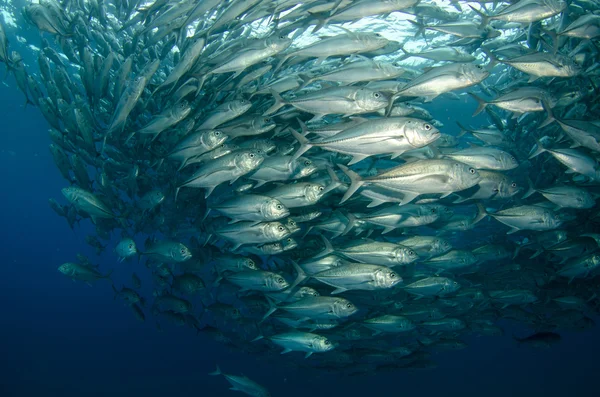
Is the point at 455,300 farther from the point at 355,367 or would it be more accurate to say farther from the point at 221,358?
the point at 221,358

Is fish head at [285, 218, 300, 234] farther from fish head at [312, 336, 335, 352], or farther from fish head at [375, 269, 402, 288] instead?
fish head at [312, 336, 335, 352]

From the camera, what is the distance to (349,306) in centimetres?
568

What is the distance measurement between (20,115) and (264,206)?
88.5ft

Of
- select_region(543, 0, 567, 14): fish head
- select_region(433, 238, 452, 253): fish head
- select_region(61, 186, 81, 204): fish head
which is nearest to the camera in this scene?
select_region(543, 0, 567, 14): fish head

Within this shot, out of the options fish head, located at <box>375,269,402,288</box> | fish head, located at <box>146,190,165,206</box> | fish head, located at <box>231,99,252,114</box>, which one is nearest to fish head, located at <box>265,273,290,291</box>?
fish head, located at <box>375,269,402,288</box>

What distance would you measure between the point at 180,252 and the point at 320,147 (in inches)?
139

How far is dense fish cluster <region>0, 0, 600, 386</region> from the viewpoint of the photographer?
14.0 feet

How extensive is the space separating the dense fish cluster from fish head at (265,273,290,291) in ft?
0.09

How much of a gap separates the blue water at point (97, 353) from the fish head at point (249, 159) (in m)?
11.9

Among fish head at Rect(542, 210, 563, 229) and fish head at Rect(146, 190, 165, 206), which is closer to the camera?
fish head at Rect(542, 210, 563, 229)

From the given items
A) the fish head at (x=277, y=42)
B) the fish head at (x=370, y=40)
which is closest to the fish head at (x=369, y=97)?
the fish head at (x=370, y=40)

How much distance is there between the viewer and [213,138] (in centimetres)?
498

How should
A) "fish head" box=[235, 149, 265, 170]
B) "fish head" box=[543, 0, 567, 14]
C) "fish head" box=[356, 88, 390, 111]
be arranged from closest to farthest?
"fish head" box=[356, 88, 390, 111] → "fish head" box=[543, 0, 567, 14] → "fish head" box=[235, 149, 265, 170]

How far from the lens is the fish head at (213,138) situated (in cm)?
496
